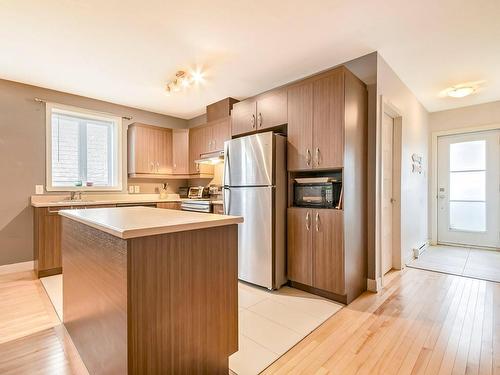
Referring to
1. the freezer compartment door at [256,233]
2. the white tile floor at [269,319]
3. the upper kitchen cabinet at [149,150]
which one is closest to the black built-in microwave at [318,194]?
the freezer compartment door at [256,233]

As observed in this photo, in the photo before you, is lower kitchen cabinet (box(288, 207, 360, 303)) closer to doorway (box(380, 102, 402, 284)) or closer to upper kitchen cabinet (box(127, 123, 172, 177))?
doorway (box(380, 102, 402, 284))

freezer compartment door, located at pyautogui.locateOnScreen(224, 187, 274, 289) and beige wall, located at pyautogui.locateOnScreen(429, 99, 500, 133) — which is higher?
beige wall, located at pyautogui.locateOnScreen(429, 99, 500, 133)

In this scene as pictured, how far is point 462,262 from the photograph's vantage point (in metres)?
3.69

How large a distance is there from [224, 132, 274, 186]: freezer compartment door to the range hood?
0.86 metres

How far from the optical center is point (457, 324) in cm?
204

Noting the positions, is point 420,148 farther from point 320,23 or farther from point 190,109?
point 190,109

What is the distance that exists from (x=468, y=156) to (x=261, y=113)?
13.5 ft

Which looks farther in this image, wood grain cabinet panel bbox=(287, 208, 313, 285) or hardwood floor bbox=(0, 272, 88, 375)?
wood grain cabinet panel bbox=(287, 208, 313, 285)

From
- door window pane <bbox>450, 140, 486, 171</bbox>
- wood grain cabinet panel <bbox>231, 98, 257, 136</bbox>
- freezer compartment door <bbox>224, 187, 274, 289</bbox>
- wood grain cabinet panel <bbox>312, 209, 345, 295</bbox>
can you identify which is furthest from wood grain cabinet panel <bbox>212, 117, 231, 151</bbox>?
door window pane <bbox>450, 140, 486, 171</bbox>

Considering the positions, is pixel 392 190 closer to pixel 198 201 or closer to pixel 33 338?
pixel 198 201

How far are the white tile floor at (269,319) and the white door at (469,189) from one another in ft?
12.6

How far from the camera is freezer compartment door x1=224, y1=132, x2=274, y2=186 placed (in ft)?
8.93

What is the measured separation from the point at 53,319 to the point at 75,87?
2955mm

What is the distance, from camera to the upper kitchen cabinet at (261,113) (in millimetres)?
2896
